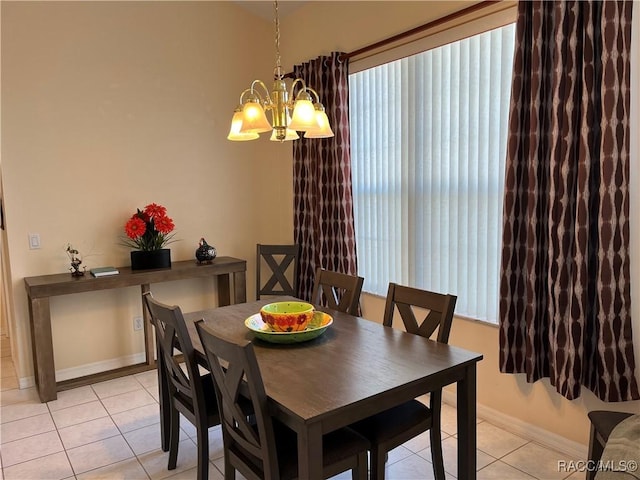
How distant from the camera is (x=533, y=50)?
95.1 inches

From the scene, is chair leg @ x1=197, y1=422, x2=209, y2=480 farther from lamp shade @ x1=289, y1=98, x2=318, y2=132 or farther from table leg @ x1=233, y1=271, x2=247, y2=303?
table leg @ x1=233, y1=271, x2=247, y2=303

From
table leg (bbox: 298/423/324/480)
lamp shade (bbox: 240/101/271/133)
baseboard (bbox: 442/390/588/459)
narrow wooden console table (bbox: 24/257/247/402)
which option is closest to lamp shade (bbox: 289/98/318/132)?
lamp shade (bbox: 240/101/271/133)

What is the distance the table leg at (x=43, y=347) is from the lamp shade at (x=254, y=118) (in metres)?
2.20

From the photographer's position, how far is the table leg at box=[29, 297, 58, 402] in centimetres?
326

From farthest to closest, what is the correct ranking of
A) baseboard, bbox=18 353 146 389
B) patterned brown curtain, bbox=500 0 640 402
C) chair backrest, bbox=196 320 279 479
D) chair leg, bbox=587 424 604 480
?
baseboard, bbox=18 353 146 389 → patterned brown curtain, bbox=500 0 640 402 → chair leg, bbox=587 424 604 480 → chair backrest, bbox=196 320 279 479

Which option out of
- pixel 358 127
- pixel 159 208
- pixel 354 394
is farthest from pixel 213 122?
pixel 354 394

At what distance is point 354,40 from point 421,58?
0.69 meters

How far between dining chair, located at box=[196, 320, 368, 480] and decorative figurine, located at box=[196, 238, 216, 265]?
2268 millimetres

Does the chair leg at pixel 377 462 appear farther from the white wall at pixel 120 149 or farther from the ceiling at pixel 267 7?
the ceiling at pixel 267 7

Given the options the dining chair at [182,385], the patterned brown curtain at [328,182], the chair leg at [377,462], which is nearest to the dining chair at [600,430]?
the chair leg at [377,462]

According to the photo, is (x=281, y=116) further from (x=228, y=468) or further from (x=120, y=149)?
(x=120, y=149)

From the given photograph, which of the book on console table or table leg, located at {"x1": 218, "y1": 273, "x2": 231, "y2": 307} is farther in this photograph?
table leg, located at {"x1": 218, "y1": 273, "x2": 231, "y2": 307}

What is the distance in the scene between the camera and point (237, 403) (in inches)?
69.2

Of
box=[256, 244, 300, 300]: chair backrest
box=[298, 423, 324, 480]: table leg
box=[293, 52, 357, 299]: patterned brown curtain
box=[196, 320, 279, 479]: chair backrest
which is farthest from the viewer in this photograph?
box=[256, 244, 300, 300]: chair backrest
